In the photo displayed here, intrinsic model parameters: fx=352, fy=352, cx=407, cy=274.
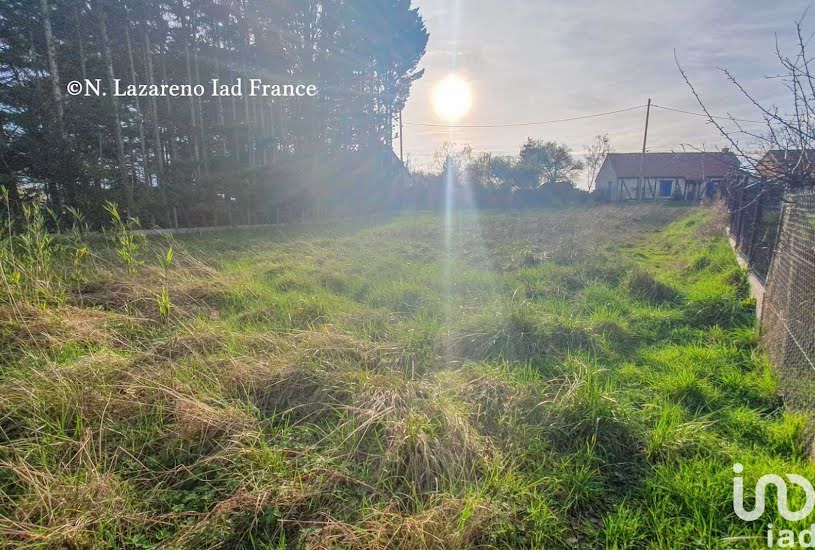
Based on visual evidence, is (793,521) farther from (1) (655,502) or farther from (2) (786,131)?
(2) (786,131)

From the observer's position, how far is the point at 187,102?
12789 mm

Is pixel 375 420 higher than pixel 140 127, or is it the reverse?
pixel 140 127

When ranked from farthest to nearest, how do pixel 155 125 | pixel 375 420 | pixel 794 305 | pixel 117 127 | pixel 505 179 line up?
pixel 505 179 < pixel 155 125 < pixel 117 127 < pixel 794 305 < pixel 375 420

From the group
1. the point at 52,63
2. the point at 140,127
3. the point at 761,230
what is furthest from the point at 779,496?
the point at 140,127

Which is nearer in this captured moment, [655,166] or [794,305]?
[794,305]

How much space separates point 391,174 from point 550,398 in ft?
73.5

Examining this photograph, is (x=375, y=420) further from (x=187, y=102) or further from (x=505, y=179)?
(x=505, y=179)

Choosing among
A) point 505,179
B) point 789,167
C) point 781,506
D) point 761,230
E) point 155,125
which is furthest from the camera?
point 505,179

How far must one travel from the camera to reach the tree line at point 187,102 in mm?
8938

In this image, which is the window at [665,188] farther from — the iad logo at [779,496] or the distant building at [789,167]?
the iad logo at [779,496]

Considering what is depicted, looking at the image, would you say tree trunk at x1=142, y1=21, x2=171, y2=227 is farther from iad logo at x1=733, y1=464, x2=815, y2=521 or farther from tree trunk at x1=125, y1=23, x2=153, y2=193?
iad logo at x1=733, y1=464, x2=815, y2=521

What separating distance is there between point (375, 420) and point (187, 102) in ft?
49.3

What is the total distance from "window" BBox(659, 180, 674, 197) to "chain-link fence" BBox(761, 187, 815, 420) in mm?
34127

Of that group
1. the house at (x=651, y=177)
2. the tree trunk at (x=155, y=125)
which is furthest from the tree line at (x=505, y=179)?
the tree trunk at (x=155, y=125)
